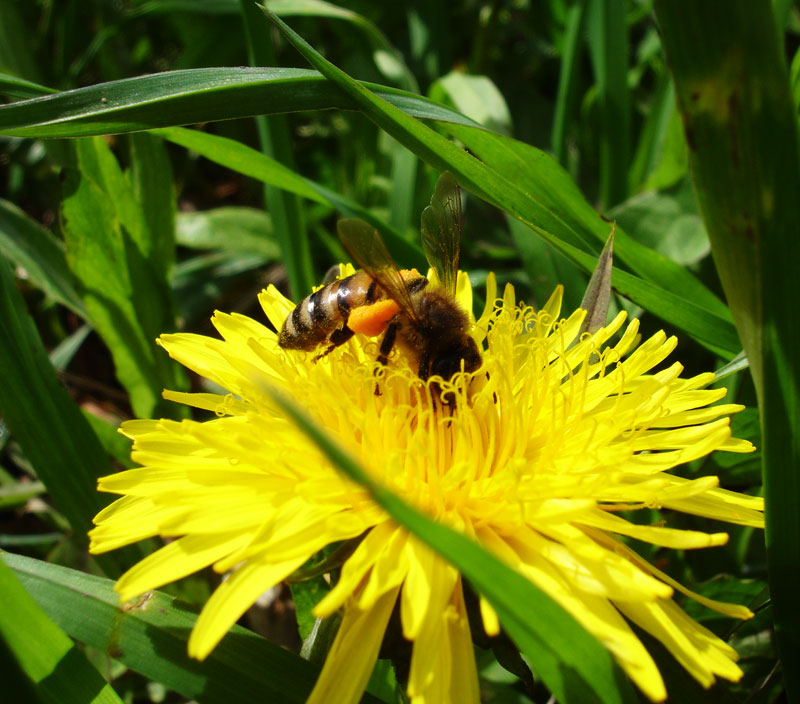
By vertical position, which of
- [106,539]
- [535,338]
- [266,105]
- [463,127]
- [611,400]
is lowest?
[611,400]

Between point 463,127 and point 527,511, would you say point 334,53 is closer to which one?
point 463,127

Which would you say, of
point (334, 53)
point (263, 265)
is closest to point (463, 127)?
point (263, 265)

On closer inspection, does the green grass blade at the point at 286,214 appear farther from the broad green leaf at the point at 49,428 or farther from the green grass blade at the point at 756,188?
the green grass blade at the point at 756,188

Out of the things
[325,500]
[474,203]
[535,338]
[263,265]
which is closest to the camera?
[325,500]

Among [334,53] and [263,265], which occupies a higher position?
[334,53]

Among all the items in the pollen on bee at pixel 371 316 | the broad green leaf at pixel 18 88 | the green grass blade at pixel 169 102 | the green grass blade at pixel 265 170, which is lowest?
the pollen on bee at pixel 371 316

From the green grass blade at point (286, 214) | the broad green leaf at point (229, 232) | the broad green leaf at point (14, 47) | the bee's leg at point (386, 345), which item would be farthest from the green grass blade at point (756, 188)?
the broad green leaf at point (14, 47)

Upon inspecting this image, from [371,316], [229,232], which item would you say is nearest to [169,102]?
[371,316]
